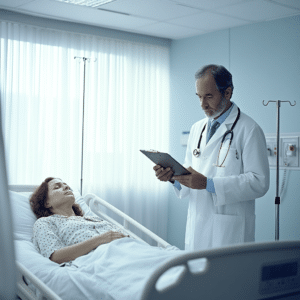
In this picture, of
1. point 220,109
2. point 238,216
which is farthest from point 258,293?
point 220,109

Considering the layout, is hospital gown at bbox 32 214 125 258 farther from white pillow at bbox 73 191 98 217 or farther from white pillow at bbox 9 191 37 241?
white pillow at bbox 73 191 98 217

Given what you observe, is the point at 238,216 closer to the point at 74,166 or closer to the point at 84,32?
the point at 74,166

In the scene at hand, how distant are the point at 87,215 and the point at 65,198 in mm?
320

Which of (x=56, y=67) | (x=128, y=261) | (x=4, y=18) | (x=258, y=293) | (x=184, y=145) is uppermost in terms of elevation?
(x=4, y=18)

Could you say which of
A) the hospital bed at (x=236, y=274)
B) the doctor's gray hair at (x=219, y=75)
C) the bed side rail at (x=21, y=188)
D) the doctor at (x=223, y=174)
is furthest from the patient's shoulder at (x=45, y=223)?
the hospital bed at (x=236, y=274)

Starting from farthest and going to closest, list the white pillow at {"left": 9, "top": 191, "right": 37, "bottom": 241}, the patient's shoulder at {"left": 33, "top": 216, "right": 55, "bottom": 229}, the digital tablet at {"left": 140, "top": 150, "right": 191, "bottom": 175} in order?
the white pillow at {"left": 9, "top": 191, "right": 37, "bottom": 241} < the patient's shoulder at {"left": 33, "top": 216, "right": 55, "bottom": 229} < the digital tablet at {"left": 140, "top": 150, "right": 191, "bottom": 175}

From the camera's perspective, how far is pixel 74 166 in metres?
3.73

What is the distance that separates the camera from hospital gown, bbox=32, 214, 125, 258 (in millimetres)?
2298

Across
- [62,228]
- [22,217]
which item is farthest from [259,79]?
[22,217]

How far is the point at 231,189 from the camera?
205 cm

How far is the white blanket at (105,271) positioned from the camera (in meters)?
1.72

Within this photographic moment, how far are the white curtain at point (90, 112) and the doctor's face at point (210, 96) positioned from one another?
4.98 feet

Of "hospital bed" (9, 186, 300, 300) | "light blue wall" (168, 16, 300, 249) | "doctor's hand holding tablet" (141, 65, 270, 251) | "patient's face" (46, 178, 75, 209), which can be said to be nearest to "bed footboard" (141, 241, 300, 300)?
"hospital bed" (9, 186, 300, 300)

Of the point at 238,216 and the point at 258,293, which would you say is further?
the point at 238,216
